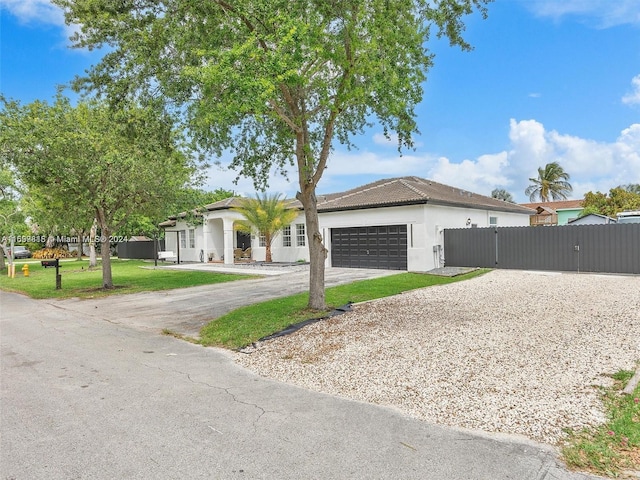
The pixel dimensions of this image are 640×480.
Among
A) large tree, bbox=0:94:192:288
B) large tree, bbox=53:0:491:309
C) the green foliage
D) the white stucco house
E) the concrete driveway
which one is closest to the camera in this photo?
large tree, bbox=53:0:491:309

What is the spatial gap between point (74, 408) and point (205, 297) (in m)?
8.97

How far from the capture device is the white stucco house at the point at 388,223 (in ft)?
62.1

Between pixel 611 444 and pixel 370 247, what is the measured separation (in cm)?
1739

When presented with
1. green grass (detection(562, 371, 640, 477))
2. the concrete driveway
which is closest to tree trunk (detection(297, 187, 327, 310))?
the concrete driveway

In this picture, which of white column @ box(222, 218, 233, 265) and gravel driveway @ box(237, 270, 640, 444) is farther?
white column @ box(222, 218, 233, 265)

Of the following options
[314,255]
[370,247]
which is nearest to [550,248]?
[370,247]

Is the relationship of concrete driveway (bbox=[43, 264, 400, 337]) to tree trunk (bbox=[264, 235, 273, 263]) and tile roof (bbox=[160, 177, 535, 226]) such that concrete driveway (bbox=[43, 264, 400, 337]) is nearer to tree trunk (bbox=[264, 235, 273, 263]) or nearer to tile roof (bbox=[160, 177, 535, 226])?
tile roof (bbox=[160, 177, 535, 226])

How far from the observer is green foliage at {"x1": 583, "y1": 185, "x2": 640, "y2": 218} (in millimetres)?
37344

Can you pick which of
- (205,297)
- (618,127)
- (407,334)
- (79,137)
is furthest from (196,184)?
(618,127)

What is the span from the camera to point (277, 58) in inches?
267

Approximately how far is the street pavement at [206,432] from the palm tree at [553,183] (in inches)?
2208

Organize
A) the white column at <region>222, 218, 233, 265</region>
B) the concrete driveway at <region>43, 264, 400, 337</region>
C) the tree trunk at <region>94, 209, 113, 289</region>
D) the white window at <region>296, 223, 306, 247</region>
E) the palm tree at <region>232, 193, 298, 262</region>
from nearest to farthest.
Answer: the concrete driveway at <region>43, 264, 400, 337</region> < the tree trunk at <region>94, 209, 113, 289</region> < the palm tree at <region>232, 193, 298, 262</region> < the white window at <region>296, 223, 306, 247</region> < the white column at <region>222, 218, 233, 265</region>

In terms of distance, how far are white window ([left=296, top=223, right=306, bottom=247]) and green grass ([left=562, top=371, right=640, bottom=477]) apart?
21.2m

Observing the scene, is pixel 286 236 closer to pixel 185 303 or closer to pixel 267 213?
pixel 267 213
